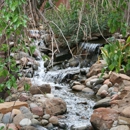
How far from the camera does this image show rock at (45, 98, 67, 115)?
4297 millimetres

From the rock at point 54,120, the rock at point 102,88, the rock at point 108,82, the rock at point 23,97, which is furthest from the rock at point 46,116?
the rock at point 108,82

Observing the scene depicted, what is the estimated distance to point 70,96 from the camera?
5406 mm

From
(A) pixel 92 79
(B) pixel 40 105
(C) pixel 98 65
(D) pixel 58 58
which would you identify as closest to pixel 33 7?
(B) pixel 40 105

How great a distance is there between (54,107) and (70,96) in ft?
3.58

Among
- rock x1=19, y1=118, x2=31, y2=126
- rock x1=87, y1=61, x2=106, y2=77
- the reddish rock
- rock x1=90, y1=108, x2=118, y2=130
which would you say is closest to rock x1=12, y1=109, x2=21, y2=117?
rock x1=19, y1=118, x2=31, y2=126

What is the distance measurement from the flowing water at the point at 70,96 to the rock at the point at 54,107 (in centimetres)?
11

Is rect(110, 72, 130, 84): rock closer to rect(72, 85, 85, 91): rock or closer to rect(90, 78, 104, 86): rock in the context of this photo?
rect(90, 78, 104, 86): rock

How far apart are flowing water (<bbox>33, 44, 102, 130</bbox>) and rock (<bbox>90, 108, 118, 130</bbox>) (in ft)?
0.86

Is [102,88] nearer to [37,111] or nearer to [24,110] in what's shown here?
[37,111]

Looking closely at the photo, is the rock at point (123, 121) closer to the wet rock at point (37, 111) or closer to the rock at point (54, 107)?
the rock at point (54, 107)

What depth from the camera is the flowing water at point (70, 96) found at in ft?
13.8

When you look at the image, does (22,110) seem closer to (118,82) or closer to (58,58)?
(118,82)

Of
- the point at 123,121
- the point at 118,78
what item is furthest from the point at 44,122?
the point at 118,78

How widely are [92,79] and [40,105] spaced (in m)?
1.95
